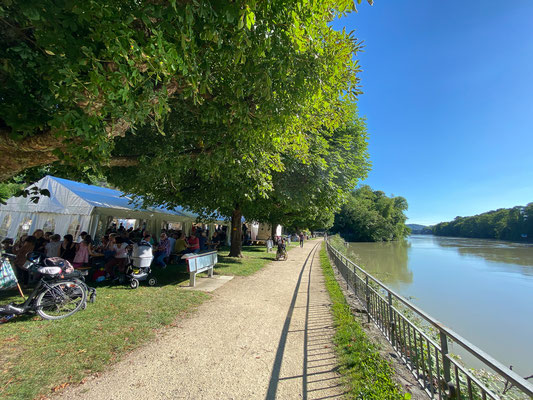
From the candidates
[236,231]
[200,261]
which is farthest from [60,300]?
[236,231]

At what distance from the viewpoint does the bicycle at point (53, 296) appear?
14.8ft

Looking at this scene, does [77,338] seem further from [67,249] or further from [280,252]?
[280,252]

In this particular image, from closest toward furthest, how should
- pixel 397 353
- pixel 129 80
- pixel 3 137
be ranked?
pixel 129 80
pixel 3 137
pixel 397 353

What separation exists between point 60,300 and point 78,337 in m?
1.16

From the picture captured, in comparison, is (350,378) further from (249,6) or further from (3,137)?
(3,137)

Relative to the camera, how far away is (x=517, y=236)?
80.9m

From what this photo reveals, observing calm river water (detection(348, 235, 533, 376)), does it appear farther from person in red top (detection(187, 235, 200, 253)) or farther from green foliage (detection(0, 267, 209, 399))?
person in red top (detection(187, 235, 200, 253))

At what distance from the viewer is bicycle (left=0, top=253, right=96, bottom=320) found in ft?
14.8

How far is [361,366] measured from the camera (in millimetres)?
3400

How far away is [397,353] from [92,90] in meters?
5.15

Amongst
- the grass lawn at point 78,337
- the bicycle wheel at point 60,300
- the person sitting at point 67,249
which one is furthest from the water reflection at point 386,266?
the person sitting at point 67,249

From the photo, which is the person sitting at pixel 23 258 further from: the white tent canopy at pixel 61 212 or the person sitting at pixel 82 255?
the white tent canopy at pixel 61 212

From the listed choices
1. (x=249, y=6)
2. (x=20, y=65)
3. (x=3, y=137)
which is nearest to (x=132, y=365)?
(x=3, y=137)

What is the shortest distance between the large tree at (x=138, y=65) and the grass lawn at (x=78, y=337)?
2460 mm
